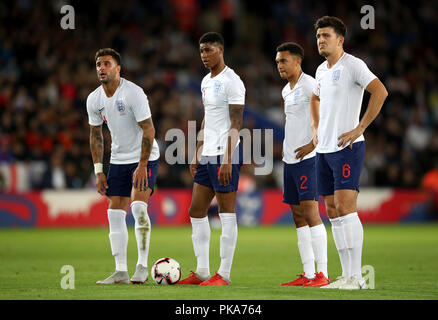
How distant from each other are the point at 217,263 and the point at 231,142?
3.46 m

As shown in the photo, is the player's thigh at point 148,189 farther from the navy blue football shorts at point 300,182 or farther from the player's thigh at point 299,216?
the player's thigh at point 299,216

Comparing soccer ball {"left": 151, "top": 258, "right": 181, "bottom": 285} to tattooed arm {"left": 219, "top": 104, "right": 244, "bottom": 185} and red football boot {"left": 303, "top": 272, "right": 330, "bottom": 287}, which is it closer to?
tattooed arm {"left": 219, "top": 104, "right": 244, "bottom": 185}

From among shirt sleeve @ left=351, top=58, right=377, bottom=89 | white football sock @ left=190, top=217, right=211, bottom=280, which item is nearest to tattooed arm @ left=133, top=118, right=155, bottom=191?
white football sock @ left=190, top=217, right=211, bottom=280

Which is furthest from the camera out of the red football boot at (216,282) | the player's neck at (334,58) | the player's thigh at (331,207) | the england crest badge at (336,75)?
the red football boot at (216,282)

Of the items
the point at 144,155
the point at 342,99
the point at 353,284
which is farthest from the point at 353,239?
the point at 144,155

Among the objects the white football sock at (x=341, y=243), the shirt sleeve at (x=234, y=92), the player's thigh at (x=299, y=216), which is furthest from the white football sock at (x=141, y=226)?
the white football sock at (x=341, y=243)

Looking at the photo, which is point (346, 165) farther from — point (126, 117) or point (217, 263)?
point (217, 263)

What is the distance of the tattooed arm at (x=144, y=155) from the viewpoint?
8797 millimetres

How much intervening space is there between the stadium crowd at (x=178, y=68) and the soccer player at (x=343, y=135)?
11.2m

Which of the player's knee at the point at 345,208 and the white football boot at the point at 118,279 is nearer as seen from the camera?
the player's knee at the point at 345,208

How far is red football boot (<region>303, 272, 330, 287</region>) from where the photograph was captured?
27.5 ft

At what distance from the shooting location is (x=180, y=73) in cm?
2475

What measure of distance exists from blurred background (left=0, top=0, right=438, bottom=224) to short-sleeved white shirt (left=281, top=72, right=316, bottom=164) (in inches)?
405

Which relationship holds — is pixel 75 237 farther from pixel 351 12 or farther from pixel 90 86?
pixel 351 12
